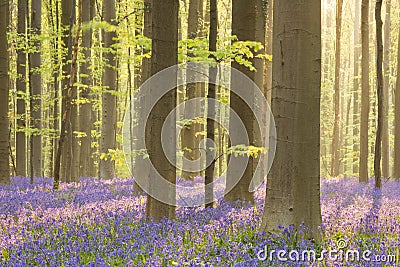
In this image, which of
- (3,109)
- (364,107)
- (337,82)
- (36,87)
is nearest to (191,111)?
(36,87)

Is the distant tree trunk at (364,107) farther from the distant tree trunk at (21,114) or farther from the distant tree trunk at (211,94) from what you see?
the distant tree trunk at (21,114)

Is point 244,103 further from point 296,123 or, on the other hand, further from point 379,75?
point 379,75

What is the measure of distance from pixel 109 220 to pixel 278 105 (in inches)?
136

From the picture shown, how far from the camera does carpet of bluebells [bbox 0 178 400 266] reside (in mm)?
5207

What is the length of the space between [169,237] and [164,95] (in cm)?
231

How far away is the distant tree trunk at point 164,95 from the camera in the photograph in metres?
7.45

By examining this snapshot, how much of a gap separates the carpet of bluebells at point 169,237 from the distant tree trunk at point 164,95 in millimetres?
638

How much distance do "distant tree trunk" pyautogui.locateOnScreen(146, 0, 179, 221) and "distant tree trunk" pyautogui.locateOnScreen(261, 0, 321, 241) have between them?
179 cm

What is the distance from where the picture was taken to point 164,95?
7.48 meters

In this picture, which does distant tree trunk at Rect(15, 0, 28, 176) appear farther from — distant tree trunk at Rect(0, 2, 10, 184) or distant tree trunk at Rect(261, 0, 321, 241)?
distant tree trunk at Rect(261, 0, 321, 241)

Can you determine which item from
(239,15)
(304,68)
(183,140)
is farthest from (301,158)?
(183,140)

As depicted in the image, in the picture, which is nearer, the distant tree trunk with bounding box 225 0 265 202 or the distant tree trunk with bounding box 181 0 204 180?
the distant tree trunk with bounding box 225 0 265 202

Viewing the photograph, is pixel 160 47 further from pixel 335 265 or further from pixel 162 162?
pixel 335 265

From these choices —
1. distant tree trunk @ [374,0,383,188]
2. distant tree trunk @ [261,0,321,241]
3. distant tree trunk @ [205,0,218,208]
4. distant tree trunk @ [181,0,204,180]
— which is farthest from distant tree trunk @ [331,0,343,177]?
distant tree trunk @ [261,0,321,241]
